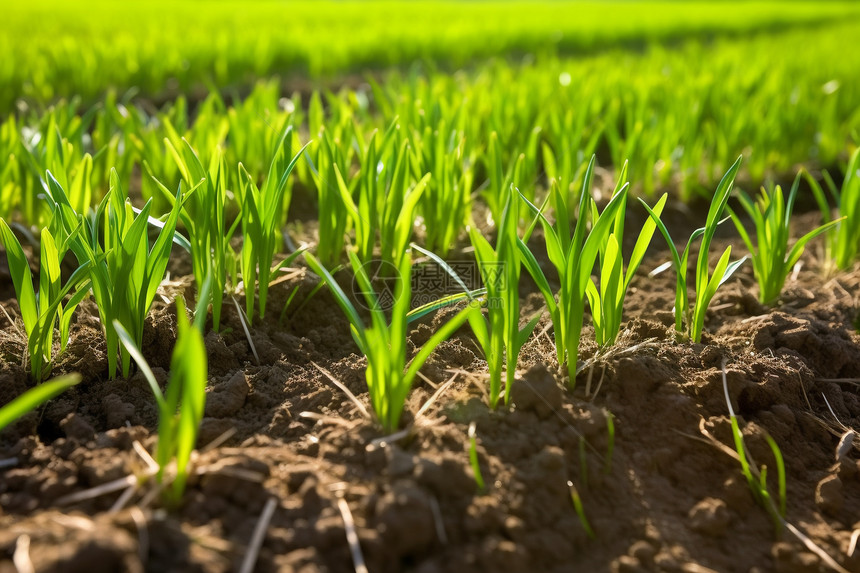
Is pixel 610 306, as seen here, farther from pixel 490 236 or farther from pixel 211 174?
pixel 211 174

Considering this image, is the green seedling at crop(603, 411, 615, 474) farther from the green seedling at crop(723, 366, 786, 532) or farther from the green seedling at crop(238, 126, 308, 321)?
the green seedling at crop(238, 126, 308, 321)

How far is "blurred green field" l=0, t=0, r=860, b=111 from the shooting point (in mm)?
4449

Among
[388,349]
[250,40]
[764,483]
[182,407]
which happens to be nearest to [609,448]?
[764,483]

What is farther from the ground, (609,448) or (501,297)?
(501,297)

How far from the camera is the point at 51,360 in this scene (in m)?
1.42

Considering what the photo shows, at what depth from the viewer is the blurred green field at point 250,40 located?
4449 mm

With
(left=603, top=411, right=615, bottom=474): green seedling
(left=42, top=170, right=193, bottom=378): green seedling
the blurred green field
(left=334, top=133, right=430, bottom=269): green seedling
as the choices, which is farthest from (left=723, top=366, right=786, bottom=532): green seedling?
the blurred green field

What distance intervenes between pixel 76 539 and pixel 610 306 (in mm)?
1057

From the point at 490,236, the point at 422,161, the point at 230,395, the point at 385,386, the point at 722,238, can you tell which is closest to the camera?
the point at 385,386

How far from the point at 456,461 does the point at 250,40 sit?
18.1 feet

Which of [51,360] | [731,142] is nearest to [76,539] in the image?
[51,360]

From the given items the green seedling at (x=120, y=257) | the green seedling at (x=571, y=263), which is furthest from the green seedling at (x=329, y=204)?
the green seedling at (x=571, y=263)

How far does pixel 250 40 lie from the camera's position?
5.77 m
